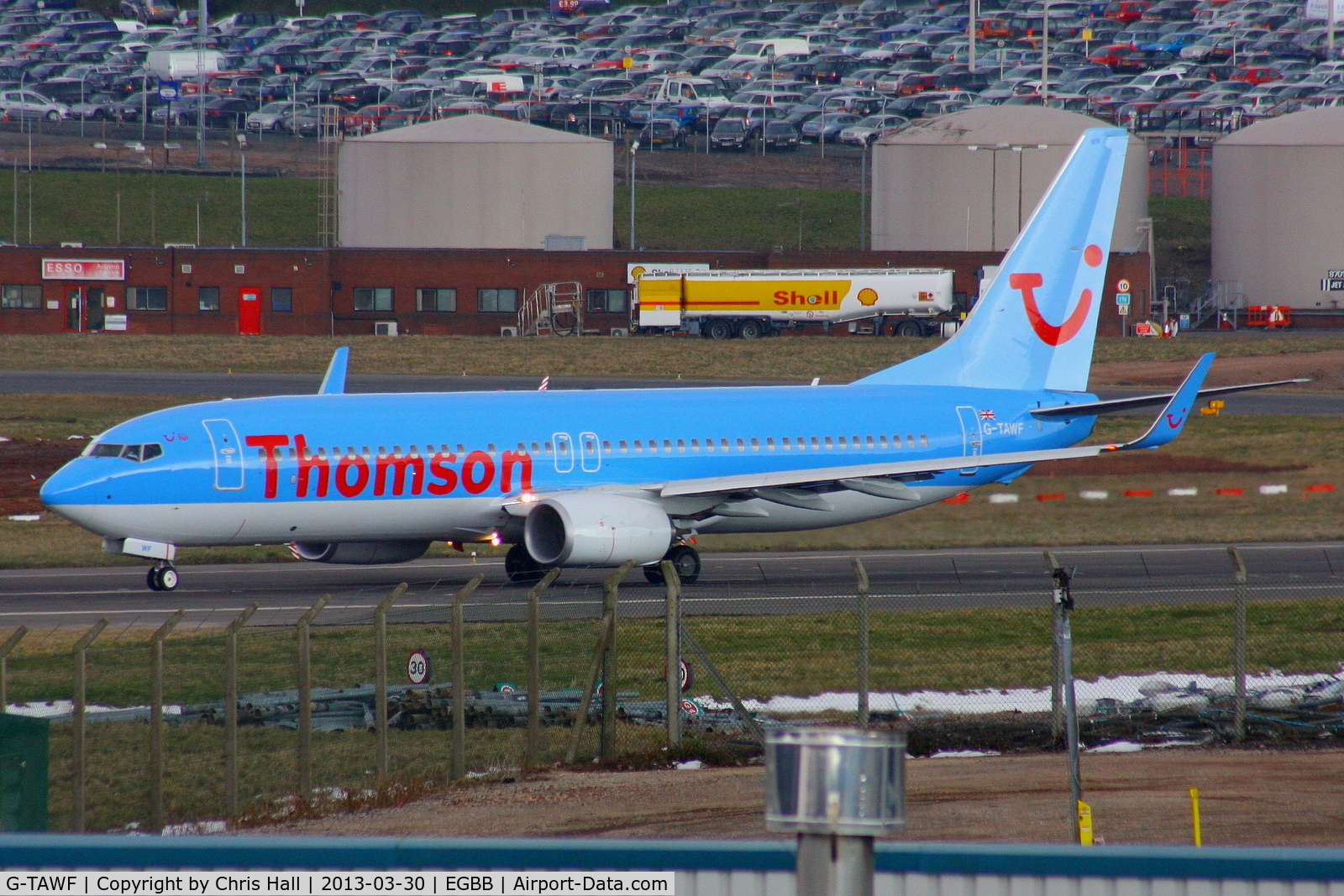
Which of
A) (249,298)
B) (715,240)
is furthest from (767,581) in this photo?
(715,240)

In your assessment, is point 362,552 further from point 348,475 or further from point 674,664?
point 674,664

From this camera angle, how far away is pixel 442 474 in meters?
32.7

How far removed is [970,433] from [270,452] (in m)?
14.8

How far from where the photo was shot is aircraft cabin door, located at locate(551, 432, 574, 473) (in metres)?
33.9

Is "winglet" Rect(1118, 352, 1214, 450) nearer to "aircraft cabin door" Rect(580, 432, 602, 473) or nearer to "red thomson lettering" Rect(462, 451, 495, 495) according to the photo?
"aircraft cabin door" Rect(580, 432, 602, 473)

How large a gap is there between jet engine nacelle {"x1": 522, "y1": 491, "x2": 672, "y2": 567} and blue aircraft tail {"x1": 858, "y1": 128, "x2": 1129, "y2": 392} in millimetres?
8970

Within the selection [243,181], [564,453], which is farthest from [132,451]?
[243,181]

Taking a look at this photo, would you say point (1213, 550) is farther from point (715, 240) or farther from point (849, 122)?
point (849, 122)

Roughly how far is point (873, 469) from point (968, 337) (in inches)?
275

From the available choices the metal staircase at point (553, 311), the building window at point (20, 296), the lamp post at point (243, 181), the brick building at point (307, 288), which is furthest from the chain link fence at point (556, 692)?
the lamp post at point (243, 181)

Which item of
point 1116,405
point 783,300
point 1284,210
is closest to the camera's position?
point 1116,405

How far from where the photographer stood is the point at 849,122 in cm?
15550

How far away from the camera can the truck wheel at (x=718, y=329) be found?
9362 centimetres

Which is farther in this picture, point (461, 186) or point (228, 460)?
point (461, 186)
